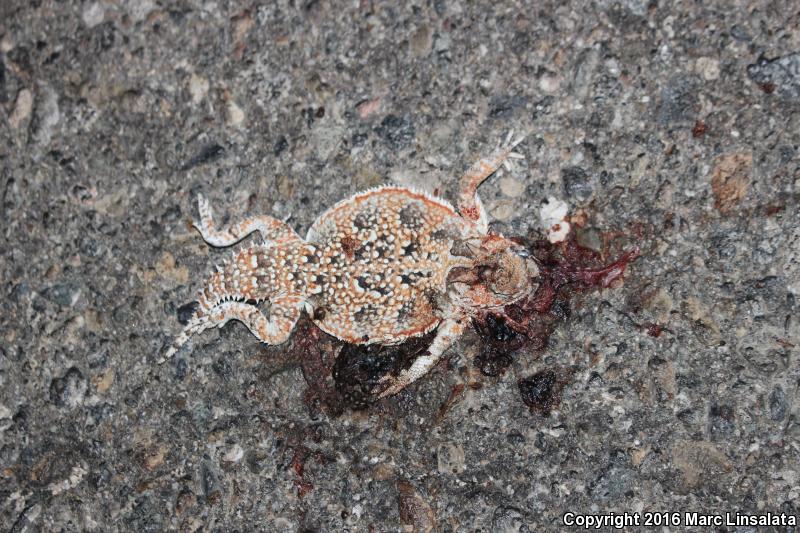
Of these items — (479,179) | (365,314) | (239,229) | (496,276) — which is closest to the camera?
(496,276)

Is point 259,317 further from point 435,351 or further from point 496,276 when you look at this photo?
point 496,276

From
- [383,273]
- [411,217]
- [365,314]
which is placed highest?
[411,217]

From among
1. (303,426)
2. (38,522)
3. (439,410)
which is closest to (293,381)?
(303,426)

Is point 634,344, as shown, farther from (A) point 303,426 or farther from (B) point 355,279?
(A) point 303,426

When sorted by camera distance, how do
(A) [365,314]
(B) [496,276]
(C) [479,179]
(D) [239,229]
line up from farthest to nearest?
(D) [239,229] < (C) [479,179] < (A) [365,314] < (B) [496,276]

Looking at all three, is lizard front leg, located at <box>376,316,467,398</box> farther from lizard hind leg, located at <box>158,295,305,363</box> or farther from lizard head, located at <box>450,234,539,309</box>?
lizard hind leg, located at <box>158,295,305,363</box>

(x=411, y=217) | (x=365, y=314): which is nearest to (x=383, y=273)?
(x=365, y=314)

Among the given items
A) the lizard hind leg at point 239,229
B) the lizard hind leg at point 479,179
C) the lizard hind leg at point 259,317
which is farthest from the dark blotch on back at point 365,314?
the lizard hind leg at point 479,179
